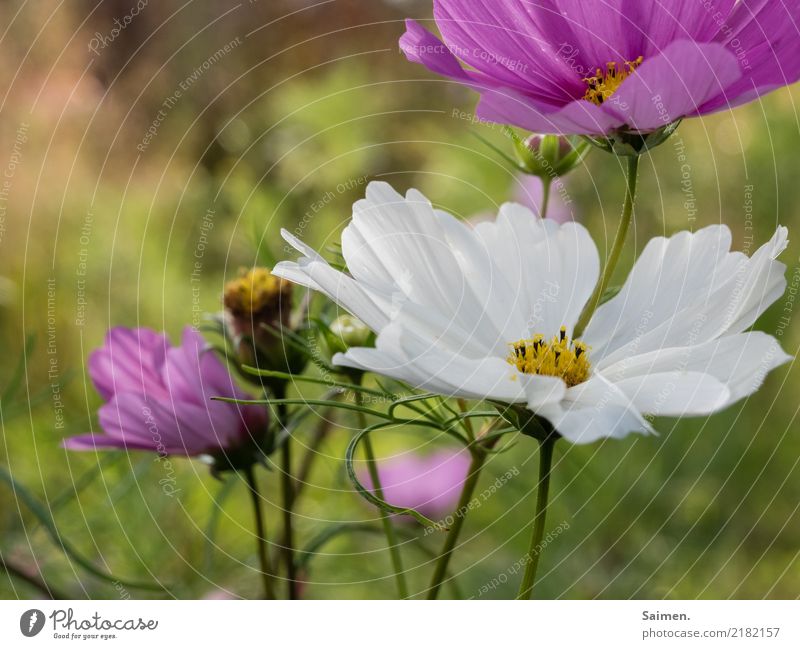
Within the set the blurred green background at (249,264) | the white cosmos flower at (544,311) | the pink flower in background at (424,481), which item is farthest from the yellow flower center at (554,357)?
the pink flower in background at (424,481)

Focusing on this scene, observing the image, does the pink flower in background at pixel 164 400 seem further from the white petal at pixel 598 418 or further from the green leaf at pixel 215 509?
the white petal at pixel 598 418

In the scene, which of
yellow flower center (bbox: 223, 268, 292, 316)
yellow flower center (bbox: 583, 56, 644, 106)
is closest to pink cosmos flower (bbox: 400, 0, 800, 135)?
yellow flower center (bbox: 583, 56, 644, 106)

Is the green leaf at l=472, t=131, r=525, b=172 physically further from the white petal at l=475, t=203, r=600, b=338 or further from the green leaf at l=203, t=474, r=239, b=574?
the green leaf at l=203, t=474, r=239, b=574

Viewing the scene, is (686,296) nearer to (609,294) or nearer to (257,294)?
(609,294)

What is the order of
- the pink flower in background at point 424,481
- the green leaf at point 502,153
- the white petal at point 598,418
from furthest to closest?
the pink flower in background at point 424,481, the green leaf at point 502,153, the white petal at point 598,418

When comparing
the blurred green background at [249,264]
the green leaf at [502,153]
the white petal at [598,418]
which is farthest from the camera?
the blurred green background at [249,264]

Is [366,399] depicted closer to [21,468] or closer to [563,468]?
[563,468]
